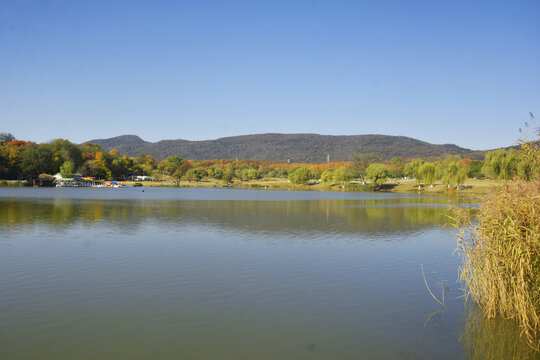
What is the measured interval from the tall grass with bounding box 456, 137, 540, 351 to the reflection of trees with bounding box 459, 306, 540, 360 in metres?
0.23

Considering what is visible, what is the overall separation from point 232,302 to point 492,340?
7465 millimetres

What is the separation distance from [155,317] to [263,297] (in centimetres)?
381

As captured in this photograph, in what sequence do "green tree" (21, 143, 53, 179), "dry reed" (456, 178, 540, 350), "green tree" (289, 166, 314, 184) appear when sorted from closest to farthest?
1. "dry reed" (456, 178, 540, 350)
2. "green tree" (21, 143, 53, 179)
3. "green tree" (289, 166, 314, 184)

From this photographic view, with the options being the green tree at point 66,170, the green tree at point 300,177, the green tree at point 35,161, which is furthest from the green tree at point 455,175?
the green tree at point 35,161

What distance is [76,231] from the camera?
28.5 metres

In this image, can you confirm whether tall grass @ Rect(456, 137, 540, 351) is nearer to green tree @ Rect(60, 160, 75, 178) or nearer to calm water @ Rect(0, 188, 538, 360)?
calm water @ Rect(0, 188, 538, 360)

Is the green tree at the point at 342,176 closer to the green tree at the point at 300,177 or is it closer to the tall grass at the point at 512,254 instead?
the green tree at the point at 300,177

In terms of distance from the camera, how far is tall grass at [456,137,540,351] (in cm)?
1059

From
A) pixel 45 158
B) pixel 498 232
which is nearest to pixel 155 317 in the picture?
pixel 498 232

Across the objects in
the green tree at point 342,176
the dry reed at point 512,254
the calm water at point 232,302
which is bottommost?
the calm water at point 232,302

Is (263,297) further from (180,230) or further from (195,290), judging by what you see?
(180,230)

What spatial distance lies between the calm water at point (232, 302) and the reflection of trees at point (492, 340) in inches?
1.9

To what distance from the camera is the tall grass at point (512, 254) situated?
1059cm

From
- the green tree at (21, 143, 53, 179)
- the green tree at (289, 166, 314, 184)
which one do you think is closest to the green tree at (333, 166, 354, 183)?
the green tree at (289, 166, 314, 184)
